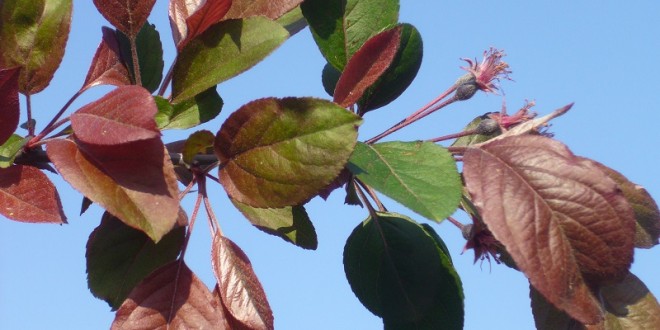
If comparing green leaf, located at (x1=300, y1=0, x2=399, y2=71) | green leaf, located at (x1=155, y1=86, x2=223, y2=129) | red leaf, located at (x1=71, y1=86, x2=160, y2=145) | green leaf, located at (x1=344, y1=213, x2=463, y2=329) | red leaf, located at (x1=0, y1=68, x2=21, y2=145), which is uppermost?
green leaf, located at (x1=300, y1=0, x2=399, y2=71)

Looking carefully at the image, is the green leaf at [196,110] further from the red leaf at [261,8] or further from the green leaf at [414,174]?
the green leaf at [414,174]

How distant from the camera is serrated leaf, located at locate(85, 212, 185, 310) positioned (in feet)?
3.32

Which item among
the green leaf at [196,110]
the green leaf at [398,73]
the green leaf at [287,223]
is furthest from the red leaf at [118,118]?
the green leaf at [398,73]

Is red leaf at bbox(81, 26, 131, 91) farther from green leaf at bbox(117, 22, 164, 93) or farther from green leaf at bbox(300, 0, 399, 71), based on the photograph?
green leaf at bbox(300, 0, 399, 71)

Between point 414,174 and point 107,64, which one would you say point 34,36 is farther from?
point 414,174

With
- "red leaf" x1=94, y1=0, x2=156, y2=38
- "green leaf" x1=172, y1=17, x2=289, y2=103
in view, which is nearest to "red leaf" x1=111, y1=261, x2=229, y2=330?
"green leaf" x1=172, y1=17, x2=289, y2=103

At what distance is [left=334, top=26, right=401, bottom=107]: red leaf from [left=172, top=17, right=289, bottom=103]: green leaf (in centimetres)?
11

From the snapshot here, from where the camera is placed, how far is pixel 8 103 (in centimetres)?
94

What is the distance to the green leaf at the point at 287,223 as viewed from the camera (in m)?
1.10

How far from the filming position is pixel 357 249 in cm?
118

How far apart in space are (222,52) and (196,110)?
0.10 metres

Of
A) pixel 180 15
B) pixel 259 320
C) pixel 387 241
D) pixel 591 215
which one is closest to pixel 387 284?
pixel 387 241

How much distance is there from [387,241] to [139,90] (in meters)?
0.45

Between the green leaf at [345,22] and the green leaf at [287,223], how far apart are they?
0.23 metres
